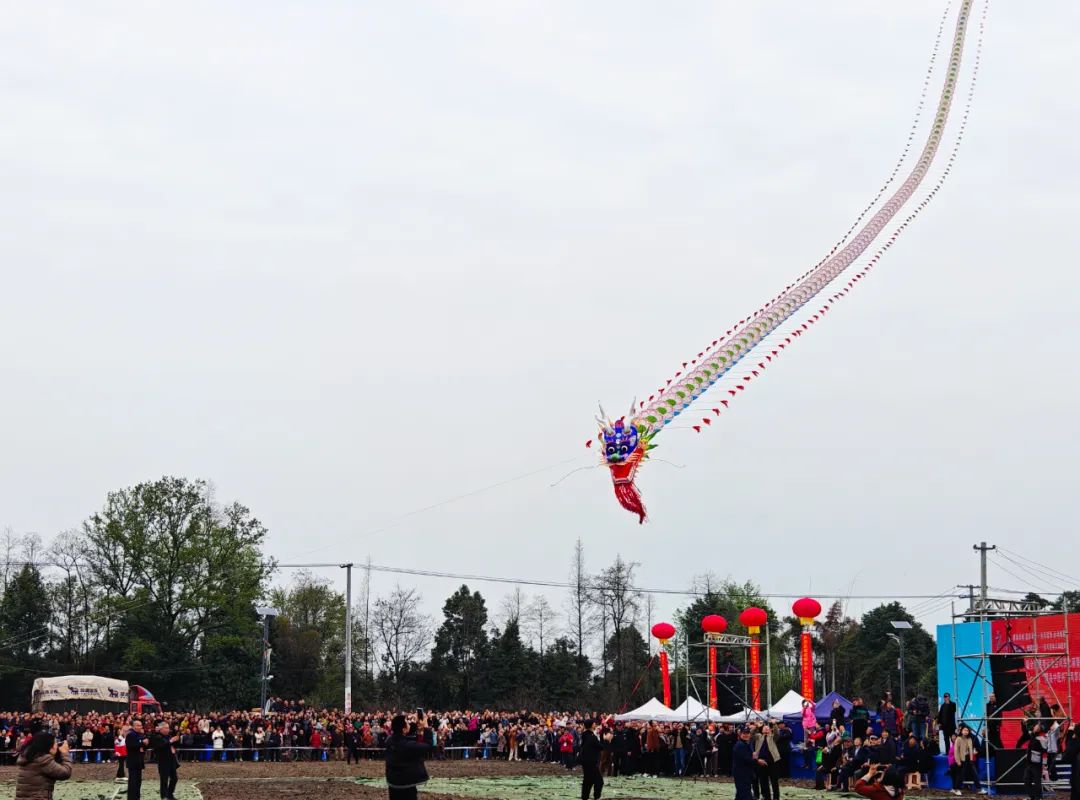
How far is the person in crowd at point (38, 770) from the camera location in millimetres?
13023

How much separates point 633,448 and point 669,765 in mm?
10476

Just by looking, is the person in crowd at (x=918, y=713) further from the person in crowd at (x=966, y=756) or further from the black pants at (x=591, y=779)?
the black pants at (x=591, y=779)

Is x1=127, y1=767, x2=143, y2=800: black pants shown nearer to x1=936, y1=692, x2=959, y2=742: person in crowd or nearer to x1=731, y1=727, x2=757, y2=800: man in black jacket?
x1=731, y1=727, x2=757, y2=800: man in black jacket

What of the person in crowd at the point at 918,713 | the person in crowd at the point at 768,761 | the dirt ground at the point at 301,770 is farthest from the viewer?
the dirt ground at the point at 301,770

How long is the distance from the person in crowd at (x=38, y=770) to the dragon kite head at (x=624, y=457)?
17.1m

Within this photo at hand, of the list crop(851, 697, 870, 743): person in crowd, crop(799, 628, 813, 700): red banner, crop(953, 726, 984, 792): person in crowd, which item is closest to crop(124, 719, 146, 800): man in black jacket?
crop(851, 697, 870, 743): person in crowd

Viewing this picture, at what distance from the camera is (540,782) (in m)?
30.6

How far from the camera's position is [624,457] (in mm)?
29109

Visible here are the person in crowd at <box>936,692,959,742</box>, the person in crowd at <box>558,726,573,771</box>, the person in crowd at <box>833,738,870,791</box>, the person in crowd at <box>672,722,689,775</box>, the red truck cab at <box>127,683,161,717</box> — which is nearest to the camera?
the person in crowd at <box>833,738,870,791</box>

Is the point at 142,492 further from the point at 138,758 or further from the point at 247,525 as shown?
the point at 138,758

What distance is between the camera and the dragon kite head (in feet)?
94.9

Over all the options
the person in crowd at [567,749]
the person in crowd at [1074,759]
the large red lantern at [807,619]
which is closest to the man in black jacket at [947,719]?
the person in crowd at [1074,759]

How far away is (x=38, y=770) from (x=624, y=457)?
1761 cm

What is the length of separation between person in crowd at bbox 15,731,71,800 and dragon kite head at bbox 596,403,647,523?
17.1 m
